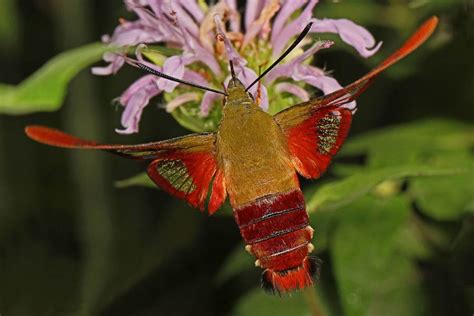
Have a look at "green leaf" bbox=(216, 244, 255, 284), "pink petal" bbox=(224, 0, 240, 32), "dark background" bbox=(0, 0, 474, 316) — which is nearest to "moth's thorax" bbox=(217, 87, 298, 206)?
"pink petal" bbox=(224, 0, 240, 32)

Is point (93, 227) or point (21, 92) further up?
point (21, 92)

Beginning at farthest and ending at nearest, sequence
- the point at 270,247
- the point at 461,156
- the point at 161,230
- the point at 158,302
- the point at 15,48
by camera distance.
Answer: the point at 15,48 → the point at 161,230 → the point at 158,302 → the point at 461,156 → the point at 270,247

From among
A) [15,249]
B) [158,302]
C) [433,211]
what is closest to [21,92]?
[433,211]

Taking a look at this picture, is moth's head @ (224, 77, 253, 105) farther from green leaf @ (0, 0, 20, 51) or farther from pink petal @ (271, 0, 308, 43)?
green leaf @ (0, 0, 20, 51)

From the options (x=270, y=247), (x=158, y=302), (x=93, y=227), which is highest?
(x=270, y=247)

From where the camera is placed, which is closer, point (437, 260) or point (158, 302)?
point (437, 260)

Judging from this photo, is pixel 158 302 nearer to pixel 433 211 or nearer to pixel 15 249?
pixel 15 249
